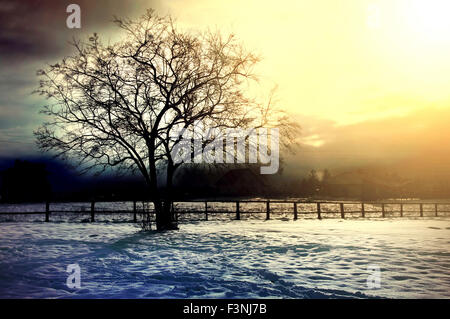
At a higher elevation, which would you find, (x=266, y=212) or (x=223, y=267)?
(x=223, y=267)

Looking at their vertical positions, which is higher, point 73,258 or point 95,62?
point 95,62

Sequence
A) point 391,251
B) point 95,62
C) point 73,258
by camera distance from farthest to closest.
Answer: point 95,62
point 391,251
point 73,258

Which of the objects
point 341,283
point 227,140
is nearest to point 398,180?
point 227,140

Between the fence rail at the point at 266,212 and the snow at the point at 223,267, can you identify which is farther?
the fence rail at the point at 266,212

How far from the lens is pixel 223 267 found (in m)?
8.16

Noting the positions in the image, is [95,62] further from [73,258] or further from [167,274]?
[167,274]

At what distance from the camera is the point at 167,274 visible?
24.2ft

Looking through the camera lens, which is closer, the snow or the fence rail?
the snow

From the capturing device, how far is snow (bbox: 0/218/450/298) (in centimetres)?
611

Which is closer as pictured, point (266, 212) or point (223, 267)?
point (223, 267)

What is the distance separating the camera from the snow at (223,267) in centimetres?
611
